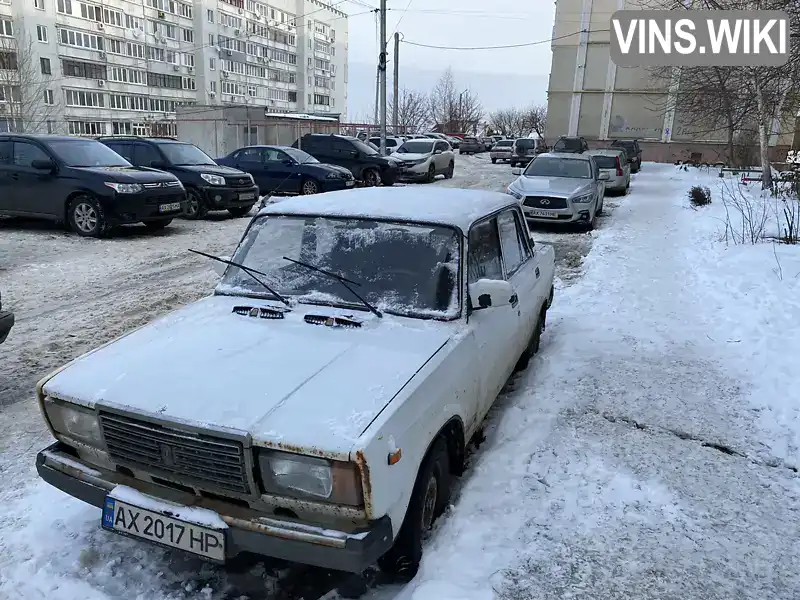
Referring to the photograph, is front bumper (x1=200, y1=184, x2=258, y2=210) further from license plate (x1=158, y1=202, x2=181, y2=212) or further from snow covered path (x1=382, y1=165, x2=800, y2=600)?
snow covered path (x1=382, y1=165, x2=800, y2=600)

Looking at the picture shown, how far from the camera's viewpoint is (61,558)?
9.04ft

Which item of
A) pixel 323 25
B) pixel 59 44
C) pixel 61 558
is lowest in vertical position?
pixel 61 558

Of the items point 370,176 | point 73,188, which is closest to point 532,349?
point 73,188

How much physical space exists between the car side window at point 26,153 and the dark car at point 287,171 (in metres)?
5.45

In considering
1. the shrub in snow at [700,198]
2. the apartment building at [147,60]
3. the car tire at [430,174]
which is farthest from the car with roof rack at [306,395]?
the apartment building at [147,60]

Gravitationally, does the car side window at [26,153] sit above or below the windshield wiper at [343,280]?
above

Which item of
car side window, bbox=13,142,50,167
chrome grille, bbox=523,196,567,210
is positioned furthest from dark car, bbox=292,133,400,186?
car side window, bbox=13,142,50,167

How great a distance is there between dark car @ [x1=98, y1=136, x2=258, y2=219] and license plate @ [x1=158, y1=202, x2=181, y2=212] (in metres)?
1.60

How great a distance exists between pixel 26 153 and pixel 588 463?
418 inches

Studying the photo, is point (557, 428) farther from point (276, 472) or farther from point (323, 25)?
point (323, 25)

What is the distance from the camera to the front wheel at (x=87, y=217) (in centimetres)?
980

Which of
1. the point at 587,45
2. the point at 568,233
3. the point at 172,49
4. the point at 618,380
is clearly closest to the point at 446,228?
the point at 618,380

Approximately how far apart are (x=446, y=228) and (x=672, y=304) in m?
4.53

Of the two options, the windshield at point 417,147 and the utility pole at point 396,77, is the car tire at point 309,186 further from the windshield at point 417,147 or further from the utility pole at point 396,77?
the utility pole at point 396,77
